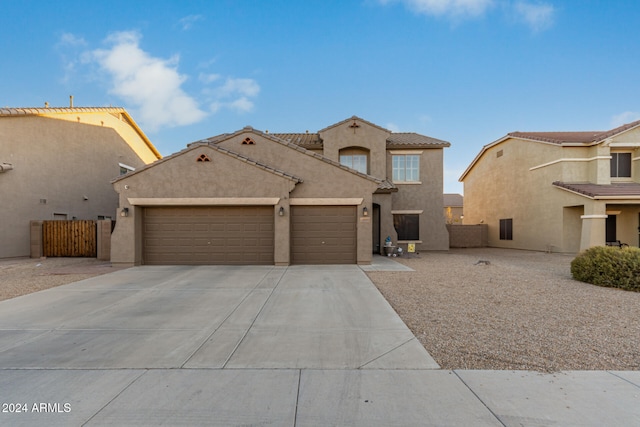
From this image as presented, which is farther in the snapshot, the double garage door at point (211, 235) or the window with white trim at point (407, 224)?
the window with white trim at point (407, 224)

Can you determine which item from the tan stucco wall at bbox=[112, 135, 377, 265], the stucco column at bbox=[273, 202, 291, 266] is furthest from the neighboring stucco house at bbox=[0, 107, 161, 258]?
the stucco column at bbox=[273, 202, 291, 266]

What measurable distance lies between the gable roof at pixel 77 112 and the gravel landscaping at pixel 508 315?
347 inches

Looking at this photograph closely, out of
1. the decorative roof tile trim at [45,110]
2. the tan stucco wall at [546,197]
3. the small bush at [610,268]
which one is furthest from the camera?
the tan stucco wall at [546,197]

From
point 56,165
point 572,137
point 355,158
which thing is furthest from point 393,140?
point 56,165

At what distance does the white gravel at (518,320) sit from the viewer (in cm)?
411

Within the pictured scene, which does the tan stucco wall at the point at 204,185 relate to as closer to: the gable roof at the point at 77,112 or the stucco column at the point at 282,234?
the stucco column at the point at 282,234

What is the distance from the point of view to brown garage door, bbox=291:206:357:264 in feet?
40.2

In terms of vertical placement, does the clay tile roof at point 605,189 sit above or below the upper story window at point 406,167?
below

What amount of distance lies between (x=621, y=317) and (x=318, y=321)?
580 centimetres

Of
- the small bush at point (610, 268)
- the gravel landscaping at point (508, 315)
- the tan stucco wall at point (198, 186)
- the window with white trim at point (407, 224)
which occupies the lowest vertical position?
the gravel landscaping at point (508, 315)

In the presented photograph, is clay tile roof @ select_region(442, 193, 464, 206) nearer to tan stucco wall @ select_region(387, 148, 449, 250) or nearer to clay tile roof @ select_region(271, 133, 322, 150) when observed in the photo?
tan stucco wall @ select_region(387, 148, 449, 250)

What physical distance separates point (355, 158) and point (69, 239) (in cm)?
1537

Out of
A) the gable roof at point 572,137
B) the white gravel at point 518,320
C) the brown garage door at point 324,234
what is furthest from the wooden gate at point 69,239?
the gable roof at point 572,137

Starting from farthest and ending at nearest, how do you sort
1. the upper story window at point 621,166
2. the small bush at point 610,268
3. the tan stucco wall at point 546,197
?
the upper story window at point 621,166, the tan stucco wall at point 546,197, the small bush at point 610,268
